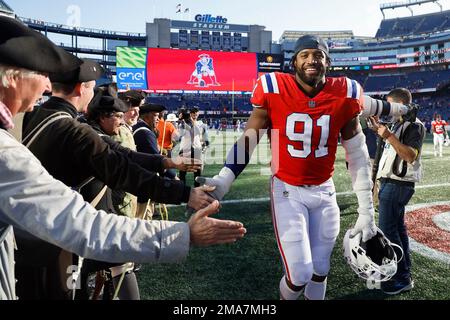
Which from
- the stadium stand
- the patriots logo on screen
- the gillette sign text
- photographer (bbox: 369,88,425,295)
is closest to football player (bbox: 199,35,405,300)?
photographer (bbox: 369,88,425,295)

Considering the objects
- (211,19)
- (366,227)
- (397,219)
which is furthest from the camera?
(211,19)

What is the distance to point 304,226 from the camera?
8.60 ft

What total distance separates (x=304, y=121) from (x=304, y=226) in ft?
2.58

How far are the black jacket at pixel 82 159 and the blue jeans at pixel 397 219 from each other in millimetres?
2385

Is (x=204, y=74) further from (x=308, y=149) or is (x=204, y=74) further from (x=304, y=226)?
(x=304, y=226)

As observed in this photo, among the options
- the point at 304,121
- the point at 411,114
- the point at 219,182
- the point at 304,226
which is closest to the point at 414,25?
the point at 411,114

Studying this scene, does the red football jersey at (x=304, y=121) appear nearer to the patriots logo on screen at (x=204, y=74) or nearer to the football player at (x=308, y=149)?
the football player at (x=308, y=149)

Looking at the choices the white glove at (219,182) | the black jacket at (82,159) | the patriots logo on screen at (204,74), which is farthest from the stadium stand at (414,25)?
the black jacket at (82,159)

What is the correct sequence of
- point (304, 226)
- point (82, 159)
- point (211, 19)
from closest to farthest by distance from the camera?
point (82, 159)
point (304, 226)
point (211, 19)

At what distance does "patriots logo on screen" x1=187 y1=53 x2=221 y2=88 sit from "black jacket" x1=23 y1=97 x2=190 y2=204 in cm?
4297

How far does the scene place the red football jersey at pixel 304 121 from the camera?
2688mm

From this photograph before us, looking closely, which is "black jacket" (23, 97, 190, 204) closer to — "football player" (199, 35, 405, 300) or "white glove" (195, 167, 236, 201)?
"white glove" (195, 167, 236, 201)

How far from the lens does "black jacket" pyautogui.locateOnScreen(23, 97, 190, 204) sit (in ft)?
5.90
